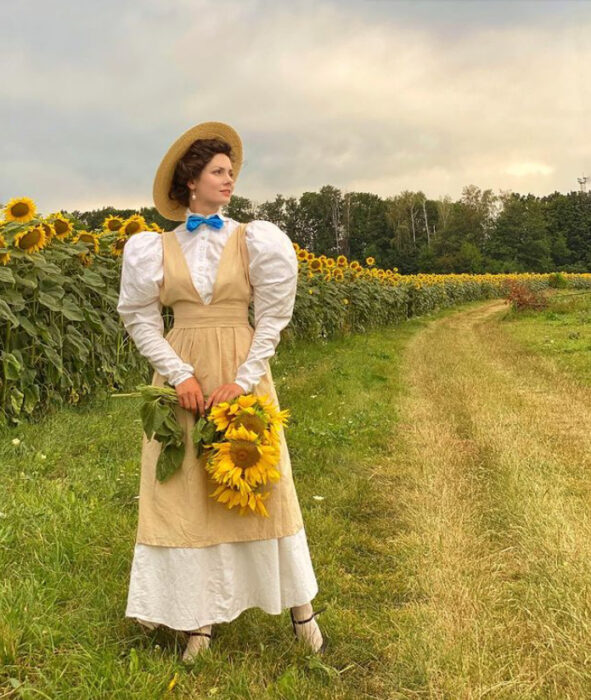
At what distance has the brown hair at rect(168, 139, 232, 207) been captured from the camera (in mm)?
2271

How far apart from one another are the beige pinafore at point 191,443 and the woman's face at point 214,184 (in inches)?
5.6

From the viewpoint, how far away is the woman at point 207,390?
2117 mm

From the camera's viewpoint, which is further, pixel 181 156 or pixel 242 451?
pixel 181 156

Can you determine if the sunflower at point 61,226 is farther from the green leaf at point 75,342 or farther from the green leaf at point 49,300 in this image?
the green leaf at point 75,342

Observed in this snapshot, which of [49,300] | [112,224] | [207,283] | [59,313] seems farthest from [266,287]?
[112,224]

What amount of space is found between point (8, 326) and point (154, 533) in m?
2.97

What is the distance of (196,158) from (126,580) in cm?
166

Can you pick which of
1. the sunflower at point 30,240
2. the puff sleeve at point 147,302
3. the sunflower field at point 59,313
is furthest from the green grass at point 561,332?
the puff sleeve at point 147,302

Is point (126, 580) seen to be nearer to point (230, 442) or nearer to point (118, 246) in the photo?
point (230, 442)

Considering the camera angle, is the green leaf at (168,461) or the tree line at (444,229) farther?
the tree line at (444,229)

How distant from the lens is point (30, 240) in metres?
4.47

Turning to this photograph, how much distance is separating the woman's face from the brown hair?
0.02 m

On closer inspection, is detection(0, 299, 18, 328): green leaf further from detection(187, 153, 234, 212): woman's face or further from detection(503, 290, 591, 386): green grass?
detection(503, 290, 591, 386): green grass

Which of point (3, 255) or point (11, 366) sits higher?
point (3, 255)
